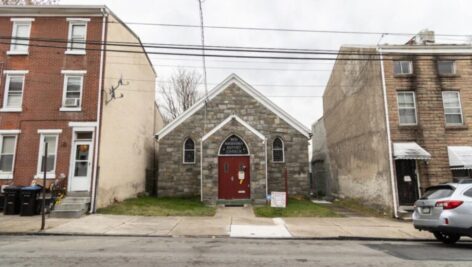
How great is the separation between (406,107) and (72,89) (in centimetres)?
1575

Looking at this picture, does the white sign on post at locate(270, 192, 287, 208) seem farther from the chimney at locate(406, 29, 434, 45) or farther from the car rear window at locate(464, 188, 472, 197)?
the chimney at locate(406, 29, 434, 45)

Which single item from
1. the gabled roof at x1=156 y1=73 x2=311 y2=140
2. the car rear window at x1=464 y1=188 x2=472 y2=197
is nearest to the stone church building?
the gabled roof at x1=156 y1=73 x2=311 y2=140

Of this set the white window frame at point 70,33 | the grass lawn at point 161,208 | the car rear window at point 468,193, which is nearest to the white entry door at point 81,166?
the grass lawn at point 161,208

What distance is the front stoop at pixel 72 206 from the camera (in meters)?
12.9

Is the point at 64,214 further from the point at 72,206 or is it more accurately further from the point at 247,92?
the point at 247,92

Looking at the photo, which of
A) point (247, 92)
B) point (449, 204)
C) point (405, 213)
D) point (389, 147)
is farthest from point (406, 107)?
point (247, 92)

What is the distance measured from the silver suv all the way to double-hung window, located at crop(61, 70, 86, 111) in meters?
14.3

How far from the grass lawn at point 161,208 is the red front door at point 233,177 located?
1576 mm

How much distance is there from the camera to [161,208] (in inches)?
608

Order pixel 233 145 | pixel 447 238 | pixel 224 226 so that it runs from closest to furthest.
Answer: pixel 447 238, pixel 224 226, pixel 233 145

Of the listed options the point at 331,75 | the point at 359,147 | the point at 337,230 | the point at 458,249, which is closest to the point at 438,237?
the point at 458,249

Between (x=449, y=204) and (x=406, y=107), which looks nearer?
(x=449, y=204)

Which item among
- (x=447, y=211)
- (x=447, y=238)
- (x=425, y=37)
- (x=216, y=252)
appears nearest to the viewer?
(x=216, y=252)

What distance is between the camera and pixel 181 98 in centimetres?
3688
